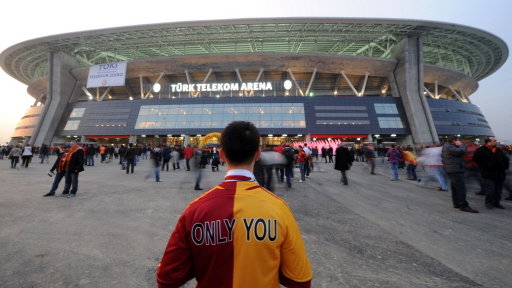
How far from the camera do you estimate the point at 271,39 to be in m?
43.4

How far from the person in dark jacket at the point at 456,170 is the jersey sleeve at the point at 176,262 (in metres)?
7.43

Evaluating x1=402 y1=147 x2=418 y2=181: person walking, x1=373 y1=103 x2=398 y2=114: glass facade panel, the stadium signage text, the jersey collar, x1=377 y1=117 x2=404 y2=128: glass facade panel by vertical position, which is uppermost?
the stadium signage text

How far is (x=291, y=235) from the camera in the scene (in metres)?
1.06

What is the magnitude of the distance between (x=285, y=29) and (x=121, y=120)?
37471 mm

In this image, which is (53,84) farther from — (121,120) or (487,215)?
(487,215)

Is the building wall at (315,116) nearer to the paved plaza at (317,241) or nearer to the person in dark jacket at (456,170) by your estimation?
the person in dark jacket at (456,170)

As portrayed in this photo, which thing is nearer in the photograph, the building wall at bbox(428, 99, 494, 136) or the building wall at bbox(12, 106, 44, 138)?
the building wall at bbox(428, 99, 494, 136)

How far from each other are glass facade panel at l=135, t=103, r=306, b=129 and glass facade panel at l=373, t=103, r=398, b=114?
14933 millimetres

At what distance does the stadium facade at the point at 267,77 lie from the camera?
4012 cm

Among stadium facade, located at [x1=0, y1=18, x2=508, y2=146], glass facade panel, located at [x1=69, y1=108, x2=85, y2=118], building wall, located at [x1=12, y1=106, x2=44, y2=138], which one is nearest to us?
stadium facade, located at [x1=0, y1=18, x2=508, y2=146]

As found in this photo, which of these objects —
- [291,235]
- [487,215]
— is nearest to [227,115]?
[487,215]

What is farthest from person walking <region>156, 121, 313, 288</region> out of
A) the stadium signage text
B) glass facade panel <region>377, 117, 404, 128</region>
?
glass facade panel <region>377, 117, 404, 128</region>

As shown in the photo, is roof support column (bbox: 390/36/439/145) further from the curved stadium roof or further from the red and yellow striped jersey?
the red and yellow striped jersey

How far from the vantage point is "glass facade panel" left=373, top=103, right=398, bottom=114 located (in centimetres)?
4300
